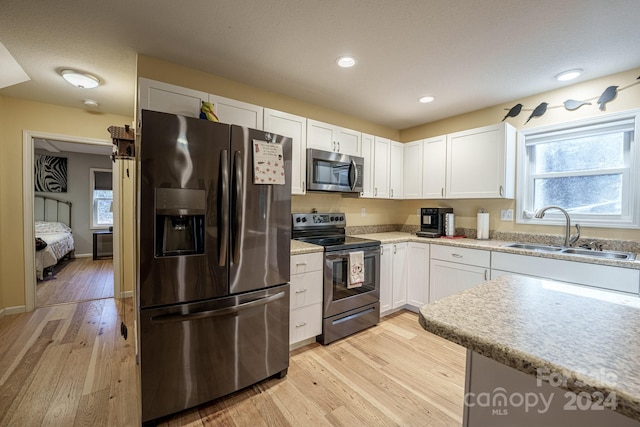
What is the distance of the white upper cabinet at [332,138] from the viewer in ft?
8.86

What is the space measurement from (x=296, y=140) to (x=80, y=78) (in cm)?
198

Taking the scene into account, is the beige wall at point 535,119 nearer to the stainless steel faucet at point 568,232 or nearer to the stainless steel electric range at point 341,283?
the stainless steel faucet at point 568,232

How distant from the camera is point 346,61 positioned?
2119 mm

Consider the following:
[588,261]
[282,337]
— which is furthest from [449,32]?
[282,337]

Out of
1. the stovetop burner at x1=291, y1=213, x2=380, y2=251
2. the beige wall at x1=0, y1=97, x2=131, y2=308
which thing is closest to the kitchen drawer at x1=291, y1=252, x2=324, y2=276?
the stovetop burner at x1=291, y1=213, x2=380, y2=251

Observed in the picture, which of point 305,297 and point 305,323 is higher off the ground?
point 305,297

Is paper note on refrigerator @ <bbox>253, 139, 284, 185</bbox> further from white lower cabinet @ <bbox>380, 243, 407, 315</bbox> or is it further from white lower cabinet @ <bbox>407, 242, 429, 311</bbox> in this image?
white lower cabinet @ <bbox>407, 242, 429, 311</bbox>

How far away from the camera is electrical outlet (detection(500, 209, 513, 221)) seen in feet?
9.44

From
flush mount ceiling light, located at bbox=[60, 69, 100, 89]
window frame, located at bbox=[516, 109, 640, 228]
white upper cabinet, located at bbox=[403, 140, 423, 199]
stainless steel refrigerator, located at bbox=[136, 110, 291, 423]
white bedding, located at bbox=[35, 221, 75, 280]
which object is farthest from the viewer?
white bedding, located at bbox=[35, 221, 75, 280]

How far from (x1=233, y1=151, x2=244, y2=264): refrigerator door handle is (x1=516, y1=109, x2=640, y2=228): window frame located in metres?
2.83

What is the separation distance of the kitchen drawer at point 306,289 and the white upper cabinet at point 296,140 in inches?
32.5

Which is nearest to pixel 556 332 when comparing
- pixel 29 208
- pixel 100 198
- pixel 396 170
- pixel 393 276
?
pixel 393 276

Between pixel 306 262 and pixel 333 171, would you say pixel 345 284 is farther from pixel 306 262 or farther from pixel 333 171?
pixel 333 171

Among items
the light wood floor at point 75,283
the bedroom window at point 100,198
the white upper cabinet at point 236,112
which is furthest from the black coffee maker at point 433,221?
the bedroom window at point 100,198
